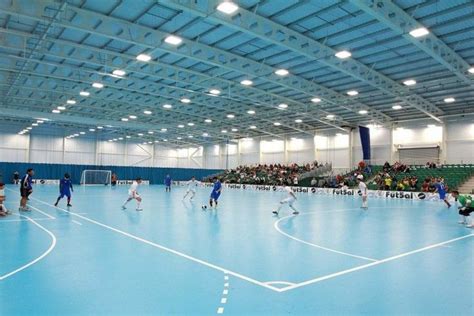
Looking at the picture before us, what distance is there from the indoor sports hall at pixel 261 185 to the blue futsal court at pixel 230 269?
5 centimetres

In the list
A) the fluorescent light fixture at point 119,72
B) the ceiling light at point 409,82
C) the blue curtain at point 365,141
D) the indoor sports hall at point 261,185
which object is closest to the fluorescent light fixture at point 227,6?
the indoor sports hall at point 261,185

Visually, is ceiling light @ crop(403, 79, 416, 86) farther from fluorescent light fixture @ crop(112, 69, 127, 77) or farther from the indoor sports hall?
fluorescent light fixture @ crop(112, 69, 127, 77)

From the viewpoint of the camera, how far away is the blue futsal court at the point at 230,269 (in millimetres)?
5371

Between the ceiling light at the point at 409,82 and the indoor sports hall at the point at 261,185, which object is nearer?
the indoor sports hall at the point at 261,185

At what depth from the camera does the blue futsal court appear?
5.37 meters

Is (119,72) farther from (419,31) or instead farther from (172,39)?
(419,31)

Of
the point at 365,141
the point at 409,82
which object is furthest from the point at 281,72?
the point at 365,141

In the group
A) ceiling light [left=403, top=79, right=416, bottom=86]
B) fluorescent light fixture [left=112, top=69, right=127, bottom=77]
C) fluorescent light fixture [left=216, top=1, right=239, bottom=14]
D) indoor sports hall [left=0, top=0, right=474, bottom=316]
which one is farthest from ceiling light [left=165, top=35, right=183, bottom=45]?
ceiling light [left=403, top=79, right=416, bottom=86]

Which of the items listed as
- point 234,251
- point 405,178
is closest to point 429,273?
point 234,251

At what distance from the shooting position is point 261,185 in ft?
155

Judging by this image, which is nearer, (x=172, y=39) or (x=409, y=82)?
(x=172, y=39)

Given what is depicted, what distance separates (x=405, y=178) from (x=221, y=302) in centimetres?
3426

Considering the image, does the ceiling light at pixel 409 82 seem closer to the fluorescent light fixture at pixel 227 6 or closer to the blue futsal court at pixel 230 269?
the blue futsal court at pixel 230 269

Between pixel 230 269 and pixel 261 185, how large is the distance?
131ft
